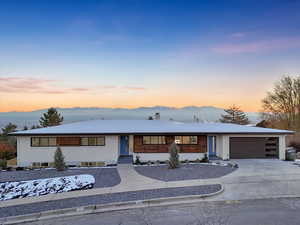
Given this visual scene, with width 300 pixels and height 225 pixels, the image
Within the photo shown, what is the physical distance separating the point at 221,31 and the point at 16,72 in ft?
54.8

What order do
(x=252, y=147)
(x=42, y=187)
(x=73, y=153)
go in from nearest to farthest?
(x=42, y=187) < (x=73, y=153) < (x=252, y=147)

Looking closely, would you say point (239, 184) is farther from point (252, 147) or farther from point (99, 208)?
point (252, 147)

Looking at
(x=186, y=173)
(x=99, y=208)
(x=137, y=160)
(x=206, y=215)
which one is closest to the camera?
(x=206, y=215)

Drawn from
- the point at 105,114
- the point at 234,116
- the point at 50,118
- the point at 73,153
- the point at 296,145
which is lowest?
the point at 296,145

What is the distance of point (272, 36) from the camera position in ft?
54.6

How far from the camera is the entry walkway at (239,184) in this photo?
8836 mm

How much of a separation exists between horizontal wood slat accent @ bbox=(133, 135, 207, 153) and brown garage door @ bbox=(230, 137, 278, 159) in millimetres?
2298

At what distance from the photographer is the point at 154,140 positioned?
17141mm

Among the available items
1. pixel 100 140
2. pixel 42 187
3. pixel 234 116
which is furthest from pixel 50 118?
pixel 234 116

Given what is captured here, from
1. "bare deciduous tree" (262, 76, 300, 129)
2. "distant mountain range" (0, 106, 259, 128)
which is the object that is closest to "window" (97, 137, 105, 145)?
"distant mountain range" (0, 106, 259, 128)

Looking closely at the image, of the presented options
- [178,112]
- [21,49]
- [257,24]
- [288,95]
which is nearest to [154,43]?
[257,24]

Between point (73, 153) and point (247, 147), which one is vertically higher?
point (247, 147)

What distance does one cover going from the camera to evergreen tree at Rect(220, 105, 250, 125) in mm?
44781

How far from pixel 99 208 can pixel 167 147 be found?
32.1 ft
